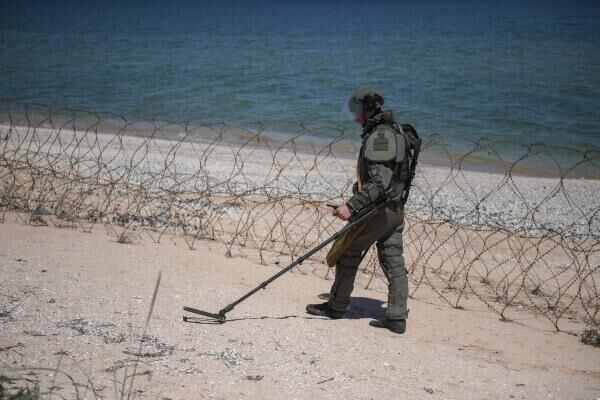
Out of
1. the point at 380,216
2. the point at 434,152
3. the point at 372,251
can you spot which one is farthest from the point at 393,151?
the point at 434,152

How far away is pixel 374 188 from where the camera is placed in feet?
17.5

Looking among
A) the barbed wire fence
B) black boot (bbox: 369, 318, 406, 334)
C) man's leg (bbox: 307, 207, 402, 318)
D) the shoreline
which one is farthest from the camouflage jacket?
the shoreline

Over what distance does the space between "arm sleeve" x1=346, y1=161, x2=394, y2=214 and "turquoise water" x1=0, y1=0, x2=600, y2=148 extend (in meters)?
14.4

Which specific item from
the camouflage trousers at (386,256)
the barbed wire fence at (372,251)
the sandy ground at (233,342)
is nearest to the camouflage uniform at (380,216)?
the camouflage trousers at (386,256)

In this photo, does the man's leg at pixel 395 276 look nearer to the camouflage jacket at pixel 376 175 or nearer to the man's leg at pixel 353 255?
the man's leg at pixel 353 255

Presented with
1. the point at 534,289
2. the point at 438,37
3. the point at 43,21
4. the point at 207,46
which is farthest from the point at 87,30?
the point at 534,289

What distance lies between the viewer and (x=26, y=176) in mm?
10266

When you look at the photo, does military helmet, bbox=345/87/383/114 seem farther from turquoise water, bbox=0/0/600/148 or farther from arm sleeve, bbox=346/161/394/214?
turquoise water, bbox=0/0/600/148

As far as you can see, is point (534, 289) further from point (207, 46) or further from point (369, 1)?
point (369, 1)

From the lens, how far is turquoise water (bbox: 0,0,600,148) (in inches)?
858

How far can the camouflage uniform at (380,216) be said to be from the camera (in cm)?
537

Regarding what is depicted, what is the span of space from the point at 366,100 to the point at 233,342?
2099 mm

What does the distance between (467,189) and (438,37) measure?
34.4 m

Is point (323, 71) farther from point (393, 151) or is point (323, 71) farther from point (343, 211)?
point (343, 211)
